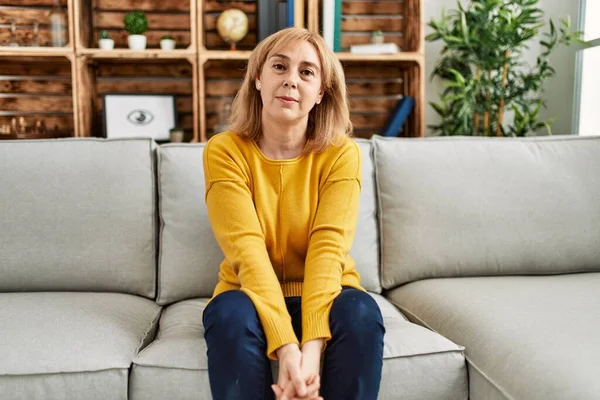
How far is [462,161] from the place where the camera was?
67.6 inches

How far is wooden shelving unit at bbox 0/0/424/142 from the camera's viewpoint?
2.26 m

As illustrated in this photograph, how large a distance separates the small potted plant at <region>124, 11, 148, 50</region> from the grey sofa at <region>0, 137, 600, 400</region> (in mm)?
805

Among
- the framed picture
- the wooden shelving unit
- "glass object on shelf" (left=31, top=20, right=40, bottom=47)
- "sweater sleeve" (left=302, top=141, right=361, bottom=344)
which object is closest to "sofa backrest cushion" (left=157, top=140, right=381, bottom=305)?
"sweater sleeve" (left=302, top=141, right=361, bottom=344)

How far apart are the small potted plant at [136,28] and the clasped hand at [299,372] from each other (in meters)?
1.66

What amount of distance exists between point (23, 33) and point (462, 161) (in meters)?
2.02

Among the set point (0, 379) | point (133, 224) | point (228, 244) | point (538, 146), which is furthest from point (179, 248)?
point (538, 146)

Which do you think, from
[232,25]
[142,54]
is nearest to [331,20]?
[232,25]

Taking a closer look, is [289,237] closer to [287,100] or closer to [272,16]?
[287,100]

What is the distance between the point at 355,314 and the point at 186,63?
69.8 inches

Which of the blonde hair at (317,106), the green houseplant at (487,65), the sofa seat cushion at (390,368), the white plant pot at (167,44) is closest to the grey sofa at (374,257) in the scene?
the sofa seat cushion at (390,368)

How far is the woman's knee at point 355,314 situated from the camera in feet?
3.57

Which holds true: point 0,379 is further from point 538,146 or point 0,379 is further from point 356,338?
point 538,146

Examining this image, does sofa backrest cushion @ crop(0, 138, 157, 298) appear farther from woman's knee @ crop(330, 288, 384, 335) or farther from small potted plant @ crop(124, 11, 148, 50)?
small potted plant @ crop(124, 11, 148, 50)

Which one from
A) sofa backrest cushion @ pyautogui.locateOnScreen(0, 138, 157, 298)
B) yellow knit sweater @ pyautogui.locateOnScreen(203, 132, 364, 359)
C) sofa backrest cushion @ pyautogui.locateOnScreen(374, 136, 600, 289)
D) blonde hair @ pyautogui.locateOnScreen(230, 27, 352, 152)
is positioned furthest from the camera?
sofa backrest cushion @ pyautogui.locateOnScreen(374, 136, 600, 289)
